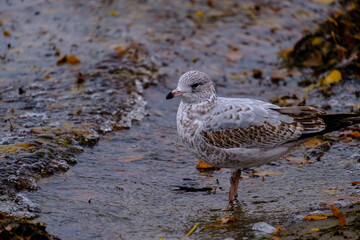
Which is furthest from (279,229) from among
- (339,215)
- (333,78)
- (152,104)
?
(333,78)

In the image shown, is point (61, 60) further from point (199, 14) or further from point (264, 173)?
point (264, 173)

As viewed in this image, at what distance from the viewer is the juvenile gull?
539 cm

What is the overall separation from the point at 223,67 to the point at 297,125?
5074mm

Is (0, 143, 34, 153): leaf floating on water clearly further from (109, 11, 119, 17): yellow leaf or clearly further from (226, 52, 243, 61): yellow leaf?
(109, 11, 119, 17): yellow leaf

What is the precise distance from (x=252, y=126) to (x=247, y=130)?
2.8 inches

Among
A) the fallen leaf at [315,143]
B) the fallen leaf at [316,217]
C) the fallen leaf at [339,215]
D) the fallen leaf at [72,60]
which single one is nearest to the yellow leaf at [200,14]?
the fallen leaf at [72,60]

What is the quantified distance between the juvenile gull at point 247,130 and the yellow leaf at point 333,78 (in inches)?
137

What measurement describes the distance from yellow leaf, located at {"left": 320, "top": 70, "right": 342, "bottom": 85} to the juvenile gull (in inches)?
137

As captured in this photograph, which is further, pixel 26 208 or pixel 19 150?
pixel 19 150

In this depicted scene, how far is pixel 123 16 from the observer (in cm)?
1202

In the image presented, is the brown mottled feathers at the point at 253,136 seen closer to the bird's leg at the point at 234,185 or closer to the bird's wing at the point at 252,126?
the bird's wing at the point at 252,126

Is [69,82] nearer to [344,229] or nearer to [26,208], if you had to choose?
[26,208]

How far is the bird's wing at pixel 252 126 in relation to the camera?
5410mm

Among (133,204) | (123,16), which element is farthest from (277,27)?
(133,204)
